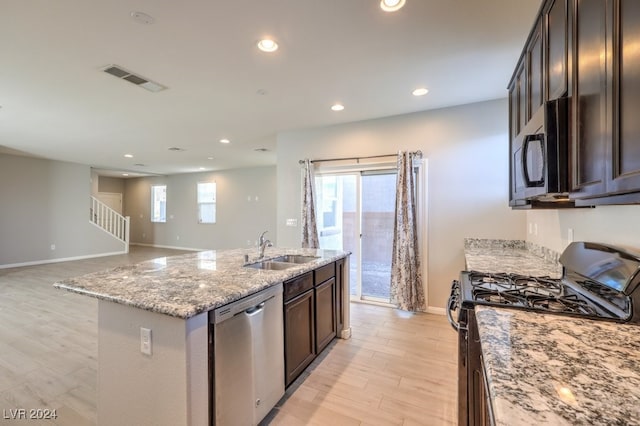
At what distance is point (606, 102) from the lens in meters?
0.86

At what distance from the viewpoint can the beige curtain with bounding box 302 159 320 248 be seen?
4.40m

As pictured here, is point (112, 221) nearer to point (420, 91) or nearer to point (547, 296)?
point (420, 91)

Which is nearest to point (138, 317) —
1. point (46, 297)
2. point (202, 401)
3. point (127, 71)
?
point (202, 401)

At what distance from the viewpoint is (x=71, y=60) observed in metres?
2.49

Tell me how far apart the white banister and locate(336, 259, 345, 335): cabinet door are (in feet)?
28.6

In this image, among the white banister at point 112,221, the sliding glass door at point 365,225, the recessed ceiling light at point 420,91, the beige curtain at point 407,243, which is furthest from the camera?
the white banister at point 112,221

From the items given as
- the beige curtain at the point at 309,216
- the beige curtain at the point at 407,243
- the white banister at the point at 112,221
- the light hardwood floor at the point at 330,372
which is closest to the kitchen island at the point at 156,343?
the light hardwood floor at the point at 330,372

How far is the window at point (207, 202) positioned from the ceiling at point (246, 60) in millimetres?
4840

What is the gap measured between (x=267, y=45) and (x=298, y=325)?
2.26m

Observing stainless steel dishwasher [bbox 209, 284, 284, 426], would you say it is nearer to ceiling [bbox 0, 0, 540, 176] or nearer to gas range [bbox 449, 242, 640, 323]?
gas range [bbox 449, 242, 640, 323]

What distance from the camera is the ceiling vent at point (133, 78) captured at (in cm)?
265

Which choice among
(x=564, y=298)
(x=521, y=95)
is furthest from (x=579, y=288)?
(x=521, y=95)

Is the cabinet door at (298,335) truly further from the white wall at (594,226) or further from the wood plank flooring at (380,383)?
the white wall at (594,226)

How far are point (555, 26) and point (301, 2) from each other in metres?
1.42
